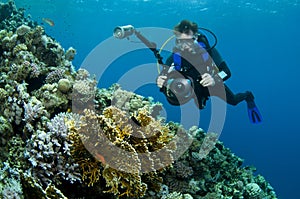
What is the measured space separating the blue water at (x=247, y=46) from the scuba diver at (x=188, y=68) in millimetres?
1079

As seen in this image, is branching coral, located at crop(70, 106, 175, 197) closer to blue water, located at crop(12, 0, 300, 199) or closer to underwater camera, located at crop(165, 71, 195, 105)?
underwater camera, located at crop(165, 71, 195, 105)

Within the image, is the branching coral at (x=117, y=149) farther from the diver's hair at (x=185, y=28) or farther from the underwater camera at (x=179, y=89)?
the diver's hair at (x=185, y=28)

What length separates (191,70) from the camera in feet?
19.2

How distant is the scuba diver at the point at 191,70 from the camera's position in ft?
17.6

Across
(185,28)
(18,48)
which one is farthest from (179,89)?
(18,48)

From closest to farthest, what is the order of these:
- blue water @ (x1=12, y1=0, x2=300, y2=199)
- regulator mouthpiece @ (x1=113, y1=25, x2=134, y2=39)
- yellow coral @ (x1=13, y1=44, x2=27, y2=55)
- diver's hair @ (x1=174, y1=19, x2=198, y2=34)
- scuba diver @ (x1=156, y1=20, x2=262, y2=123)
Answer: regulator mouthpiece @ (x1=113, y1=25, x2=134, y2=39), scuba diver @ (x1=156, y1=20, x2=262, y2=123), yellow coral @ (x1=13, y1=44, x2=27, y2=55), diver's hair @ (x1=174, y1=19, x2=198, y2=34), blue water @ (x1=12, y1=0, x2=300, y2=199)

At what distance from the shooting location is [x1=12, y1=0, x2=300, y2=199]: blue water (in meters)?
35.0

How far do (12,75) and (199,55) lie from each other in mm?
3793

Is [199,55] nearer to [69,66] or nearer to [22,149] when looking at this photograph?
[69,66]

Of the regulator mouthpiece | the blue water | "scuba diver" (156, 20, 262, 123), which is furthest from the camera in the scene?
the blue water

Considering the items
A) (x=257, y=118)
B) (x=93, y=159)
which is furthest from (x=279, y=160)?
(x=93, y=159)

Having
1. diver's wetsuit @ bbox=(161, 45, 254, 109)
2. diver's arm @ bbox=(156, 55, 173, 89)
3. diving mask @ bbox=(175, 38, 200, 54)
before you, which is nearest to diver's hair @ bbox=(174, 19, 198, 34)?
diving mask @ bbox=(175, 38, 200, 54)

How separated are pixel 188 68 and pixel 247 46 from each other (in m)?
64.3

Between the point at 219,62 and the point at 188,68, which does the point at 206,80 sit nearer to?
the point at 188,68
